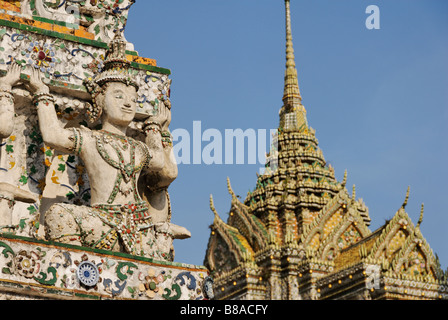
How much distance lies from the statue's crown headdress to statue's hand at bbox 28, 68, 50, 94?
15.9 inches

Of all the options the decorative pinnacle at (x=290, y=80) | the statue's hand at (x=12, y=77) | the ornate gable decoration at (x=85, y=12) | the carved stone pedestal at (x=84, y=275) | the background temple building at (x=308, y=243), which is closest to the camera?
the carved stone pedestal at (x=84, y=275)

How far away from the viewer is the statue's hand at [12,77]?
676cm

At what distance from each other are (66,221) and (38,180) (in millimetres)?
853

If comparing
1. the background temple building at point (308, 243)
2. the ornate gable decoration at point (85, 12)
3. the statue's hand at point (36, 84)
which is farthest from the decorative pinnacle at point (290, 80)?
the statue's hand at point (36, 84)

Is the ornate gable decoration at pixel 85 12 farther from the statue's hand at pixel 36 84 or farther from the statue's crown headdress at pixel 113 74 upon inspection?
the statue's hand at pixel 36 84

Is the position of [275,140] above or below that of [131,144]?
above

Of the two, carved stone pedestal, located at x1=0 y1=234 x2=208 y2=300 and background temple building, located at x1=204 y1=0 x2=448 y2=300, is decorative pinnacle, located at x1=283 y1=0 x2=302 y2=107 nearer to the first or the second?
background temple building, located at x1=204 y1=0 x2=448 y2=300

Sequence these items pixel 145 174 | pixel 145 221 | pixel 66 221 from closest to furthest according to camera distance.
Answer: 1. pixel 66 221
2. pixel 145 221
3. pixel 145 174

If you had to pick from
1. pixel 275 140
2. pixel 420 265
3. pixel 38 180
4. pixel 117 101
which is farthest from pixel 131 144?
pixel 275 140

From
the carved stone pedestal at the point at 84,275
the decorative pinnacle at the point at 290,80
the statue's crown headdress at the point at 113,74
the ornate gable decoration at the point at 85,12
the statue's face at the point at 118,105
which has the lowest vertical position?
the carved stone pedestal at the point at 84,275

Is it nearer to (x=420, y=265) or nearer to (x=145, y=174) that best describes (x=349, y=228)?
(x=420, y=265)

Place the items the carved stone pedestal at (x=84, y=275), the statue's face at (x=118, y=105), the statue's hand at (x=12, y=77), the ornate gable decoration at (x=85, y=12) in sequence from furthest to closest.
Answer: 1. the ornate gable decoration at (x=85, y=12)
2. the statue's face at (x=118, y=105)
3. the statue's hand at (x=12, y=77)
4. the carved stone pedestal at (x=84, y=275)

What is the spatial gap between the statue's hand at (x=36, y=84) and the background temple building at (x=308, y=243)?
1808 cm

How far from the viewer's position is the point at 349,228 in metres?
28.2
